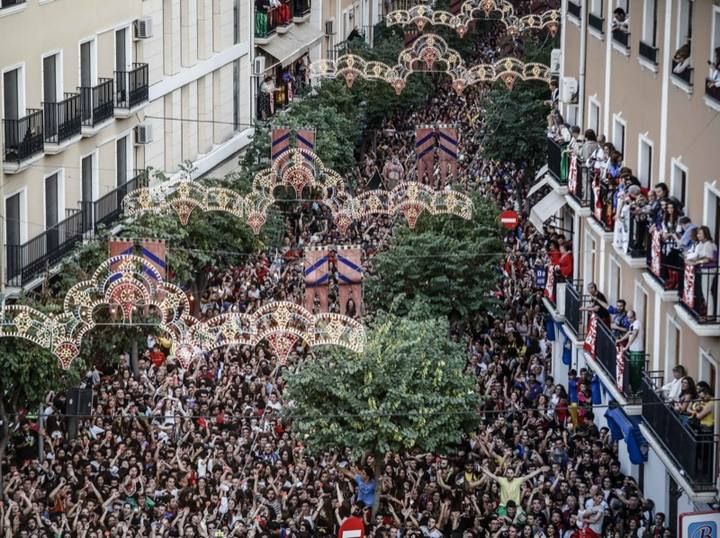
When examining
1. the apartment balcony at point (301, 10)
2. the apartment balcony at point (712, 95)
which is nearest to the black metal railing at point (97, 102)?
the apartment balcony at point (712, 95)

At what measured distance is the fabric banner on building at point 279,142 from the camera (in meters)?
58.2

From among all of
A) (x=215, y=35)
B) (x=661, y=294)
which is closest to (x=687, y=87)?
(x=661, y=294)

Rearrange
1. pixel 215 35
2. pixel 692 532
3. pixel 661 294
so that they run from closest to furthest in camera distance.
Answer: pixel 692 532, pixel 661 294, pixel 215 35

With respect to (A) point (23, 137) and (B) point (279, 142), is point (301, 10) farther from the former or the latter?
(A) point (23, 137)

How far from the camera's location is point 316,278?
43.8 meters

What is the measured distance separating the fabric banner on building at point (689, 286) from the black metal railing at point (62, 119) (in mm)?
18441

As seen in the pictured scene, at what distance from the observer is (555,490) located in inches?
1515

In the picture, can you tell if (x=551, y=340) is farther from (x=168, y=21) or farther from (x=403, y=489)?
(x=168, y=21)

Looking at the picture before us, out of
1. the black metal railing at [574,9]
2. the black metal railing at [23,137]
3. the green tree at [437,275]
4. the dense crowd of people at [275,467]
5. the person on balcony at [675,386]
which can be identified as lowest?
the dense crowd of people at [275,467]

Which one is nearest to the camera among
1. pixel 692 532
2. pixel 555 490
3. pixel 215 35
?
pixel 692 532

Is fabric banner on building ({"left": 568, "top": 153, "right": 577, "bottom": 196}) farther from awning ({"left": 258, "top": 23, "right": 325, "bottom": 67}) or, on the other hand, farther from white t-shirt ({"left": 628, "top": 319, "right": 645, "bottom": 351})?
awning ({"left": 258, "top": 23, "right": 325, "bottom": 67})

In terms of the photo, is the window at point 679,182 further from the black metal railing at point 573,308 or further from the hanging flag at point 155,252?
the hanging flag at point 155,252

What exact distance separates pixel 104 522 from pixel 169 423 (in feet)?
18.4

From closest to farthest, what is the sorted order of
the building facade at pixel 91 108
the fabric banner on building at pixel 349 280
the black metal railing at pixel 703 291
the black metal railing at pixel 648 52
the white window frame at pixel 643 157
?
the black metal railing at pixel 703 291 < the black metal railing at pixel 648 52 < the white window frame at pixel 643 157 < the fabric banner on building at pixel 349 280 < the building facade at pixel 91 108
